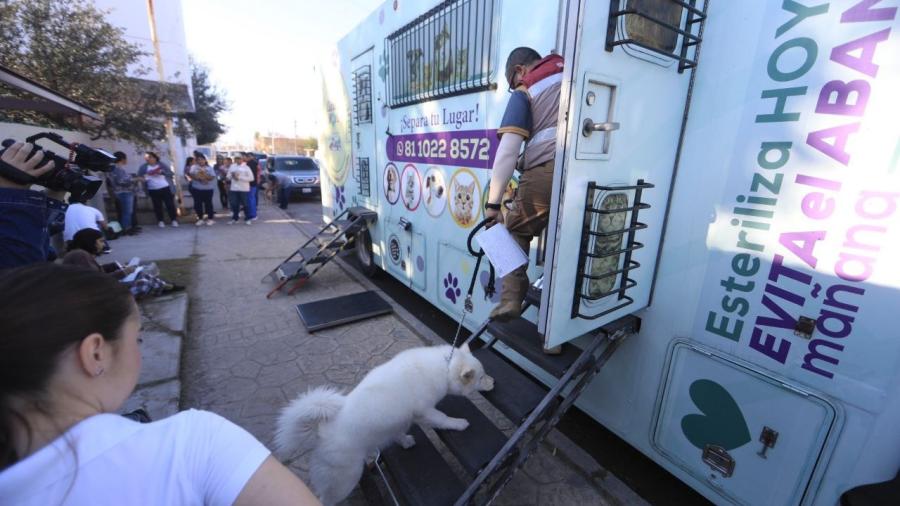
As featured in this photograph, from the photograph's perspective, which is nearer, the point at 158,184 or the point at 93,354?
the point at 93,354

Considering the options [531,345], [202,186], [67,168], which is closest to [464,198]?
[531,345]

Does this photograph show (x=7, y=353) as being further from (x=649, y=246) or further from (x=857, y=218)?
(x=857, y=218)

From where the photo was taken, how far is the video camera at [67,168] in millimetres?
1970

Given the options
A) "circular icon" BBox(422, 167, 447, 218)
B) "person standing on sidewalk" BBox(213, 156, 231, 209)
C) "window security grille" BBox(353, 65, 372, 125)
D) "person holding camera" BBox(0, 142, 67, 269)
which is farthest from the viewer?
"person standing on sidewalk" BBox(213, 156, 231, 209)

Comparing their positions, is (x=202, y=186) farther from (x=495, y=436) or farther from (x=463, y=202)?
(x=495, y=436)

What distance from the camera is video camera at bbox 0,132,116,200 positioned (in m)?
1.97

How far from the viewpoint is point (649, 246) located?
2084 millimetres

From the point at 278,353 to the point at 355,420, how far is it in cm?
244

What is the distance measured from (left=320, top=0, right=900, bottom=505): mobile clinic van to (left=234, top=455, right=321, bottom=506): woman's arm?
1288 mm

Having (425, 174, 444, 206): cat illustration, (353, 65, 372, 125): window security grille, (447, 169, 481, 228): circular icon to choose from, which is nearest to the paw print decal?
(447, 169, 481, 228): circular icon

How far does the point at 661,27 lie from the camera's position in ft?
5.56

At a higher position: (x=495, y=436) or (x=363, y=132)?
(x=363, y=132)

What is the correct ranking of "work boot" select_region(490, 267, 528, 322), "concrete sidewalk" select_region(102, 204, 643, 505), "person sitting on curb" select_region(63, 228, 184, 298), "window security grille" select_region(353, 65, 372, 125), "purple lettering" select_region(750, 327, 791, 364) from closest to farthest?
1. "purple lettering" select_region(750, 327, 791, 364)
2. "work boot" select_region(490, 267, 528, 322)
3. "concrete sidewalk" select_region(102, 204, 643, 505)
4. "person sitting on curb" select_region(63, 228, 184, 298)
5. "window security grille" select_region(353, 65, 372, 125)

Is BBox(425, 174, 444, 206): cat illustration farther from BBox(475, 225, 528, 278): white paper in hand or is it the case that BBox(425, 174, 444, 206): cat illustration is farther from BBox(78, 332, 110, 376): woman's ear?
BBox(78, 332, 110, 376): woman's ear
